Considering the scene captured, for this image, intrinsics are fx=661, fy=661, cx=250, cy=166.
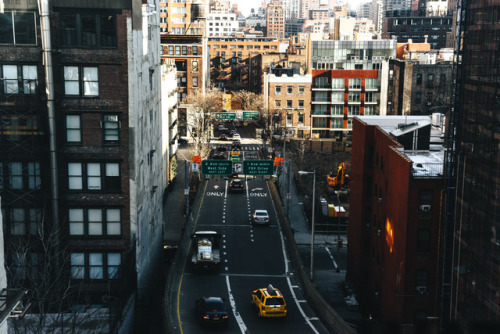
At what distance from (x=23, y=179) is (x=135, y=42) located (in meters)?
11.1

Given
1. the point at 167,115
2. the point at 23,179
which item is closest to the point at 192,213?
the point at 167,115

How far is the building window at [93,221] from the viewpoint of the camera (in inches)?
1682

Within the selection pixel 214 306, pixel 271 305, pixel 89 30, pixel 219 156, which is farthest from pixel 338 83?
pixel 214 306

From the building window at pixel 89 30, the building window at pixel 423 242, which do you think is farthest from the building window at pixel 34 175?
the building window at pixel 423 242

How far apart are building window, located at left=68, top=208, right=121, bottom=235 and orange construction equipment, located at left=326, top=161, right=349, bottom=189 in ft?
147

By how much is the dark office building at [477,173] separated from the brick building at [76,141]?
63.8 feet

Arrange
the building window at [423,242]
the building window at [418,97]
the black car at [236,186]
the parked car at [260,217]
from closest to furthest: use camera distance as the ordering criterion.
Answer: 1. the building window at [423,242]
2. the parked car at [260,217]
3. the black car at [236,186]
4. the building window at [418,97]

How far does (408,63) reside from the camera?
108 m

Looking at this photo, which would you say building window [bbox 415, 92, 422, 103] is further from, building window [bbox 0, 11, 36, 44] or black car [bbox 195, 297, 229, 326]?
building window [bbox 0, 11, 36, 44]

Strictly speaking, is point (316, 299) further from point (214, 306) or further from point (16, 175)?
point (16, 175)

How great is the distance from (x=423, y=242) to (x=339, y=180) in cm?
4535

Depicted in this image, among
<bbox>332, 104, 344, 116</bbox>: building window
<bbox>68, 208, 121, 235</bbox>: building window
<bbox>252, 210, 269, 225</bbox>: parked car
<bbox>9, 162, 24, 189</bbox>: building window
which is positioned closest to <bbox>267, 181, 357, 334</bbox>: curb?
<bbox>252, 210, 269, 225</bbox>: parked car

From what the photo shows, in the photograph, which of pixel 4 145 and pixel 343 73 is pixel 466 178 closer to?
pixel 4 145

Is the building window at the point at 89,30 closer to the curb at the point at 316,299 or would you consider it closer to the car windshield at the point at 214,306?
the car windshield at the point at 214,306
